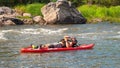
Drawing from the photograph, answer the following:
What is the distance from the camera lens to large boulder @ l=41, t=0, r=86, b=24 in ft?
234

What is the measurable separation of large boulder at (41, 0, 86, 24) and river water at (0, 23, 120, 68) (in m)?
12.0

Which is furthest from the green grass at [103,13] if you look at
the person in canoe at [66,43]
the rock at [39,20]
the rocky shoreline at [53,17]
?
the person in canoe at [66,43]

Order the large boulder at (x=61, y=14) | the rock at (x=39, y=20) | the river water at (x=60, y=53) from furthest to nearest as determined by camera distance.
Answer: the rock at (x=39, y=20) < the large boulder at (x=61, y=14) < the river water at (x=60, y=53)

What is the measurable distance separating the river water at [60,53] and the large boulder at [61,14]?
1201 centimetres

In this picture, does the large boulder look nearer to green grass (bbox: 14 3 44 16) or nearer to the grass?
the grass

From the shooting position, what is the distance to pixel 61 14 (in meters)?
71.5

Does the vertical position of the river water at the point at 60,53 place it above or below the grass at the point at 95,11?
below

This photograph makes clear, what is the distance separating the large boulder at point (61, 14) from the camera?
2805 inches

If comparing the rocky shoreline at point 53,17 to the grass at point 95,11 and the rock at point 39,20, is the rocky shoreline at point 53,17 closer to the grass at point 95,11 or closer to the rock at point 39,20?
the rock at point 39,20

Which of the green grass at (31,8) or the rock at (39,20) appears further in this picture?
the green grass at (31,8)

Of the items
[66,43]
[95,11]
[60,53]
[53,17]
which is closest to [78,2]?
[95,11]

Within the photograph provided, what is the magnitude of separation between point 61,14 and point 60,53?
33165mm

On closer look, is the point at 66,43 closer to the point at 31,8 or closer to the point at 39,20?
the point at 39,20

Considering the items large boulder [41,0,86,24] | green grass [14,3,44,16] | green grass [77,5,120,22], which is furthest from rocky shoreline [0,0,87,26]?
green grass [14,3,44,16]
